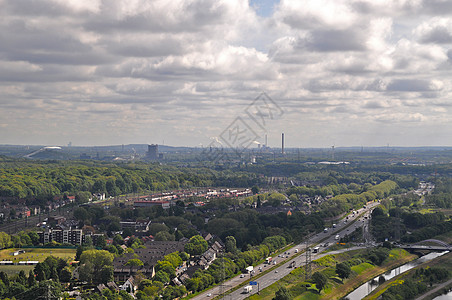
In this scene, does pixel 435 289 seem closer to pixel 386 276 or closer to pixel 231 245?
pixel 386 276

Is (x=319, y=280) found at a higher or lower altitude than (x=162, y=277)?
lower

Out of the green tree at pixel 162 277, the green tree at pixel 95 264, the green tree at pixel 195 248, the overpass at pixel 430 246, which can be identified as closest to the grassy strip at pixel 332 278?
the overpass at pixel 430 246

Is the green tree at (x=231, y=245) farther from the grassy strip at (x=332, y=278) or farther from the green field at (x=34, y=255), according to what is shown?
the green field at (x=34, y=255)

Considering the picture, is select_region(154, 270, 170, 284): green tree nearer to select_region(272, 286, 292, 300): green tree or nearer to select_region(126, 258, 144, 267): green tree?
select_region(126, 258, 144, 267): green tree

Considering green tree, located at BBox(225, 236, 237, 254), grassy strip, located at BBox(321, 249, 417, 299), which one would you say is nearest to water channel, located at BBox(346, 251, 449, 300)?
grassy strip, located at BBox(321, 249, 417, 299)

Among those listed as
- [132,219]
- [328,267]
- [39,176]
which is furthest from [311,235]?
[39,176]

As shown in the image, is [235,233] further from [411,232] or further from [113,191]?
[113,191]

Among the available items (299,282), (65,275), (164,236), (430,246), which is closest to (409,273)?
(299,282)
